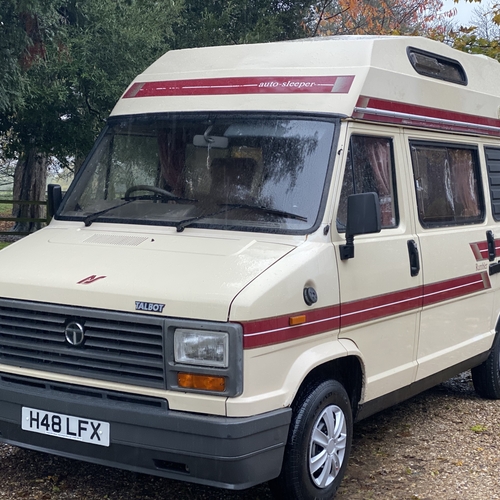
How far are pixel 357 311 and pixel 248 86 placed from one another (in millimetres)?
1644

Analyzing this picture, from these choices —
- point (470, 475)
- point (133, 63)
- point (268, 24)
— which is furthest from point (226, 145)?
point (268, 24)

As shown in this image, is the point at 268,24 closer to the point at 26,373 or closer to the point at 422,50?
the point at 422,50

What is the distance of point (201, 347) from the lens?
4.02 m

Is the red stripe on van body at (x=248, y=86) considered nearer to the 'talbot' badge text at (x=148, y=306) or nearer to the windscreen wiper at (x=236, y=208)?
the windscreen wiper at (x=236, y=208)

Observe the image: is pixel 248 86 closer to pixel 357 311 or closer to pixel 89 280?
pixel 357 311

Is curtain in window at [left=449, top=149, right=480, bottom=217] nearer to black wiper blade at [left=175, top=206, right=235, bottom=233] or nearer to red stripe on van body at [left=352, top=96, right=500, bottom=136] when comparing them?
red stripe on van body at [left=352, top=96, right=500, bottom=136]

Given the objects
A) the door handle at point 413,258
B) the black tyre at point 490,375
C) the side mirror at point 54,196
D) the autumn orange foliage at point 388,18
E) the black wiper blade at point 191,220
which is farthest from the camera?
the autumn orange foliage at point 388,18

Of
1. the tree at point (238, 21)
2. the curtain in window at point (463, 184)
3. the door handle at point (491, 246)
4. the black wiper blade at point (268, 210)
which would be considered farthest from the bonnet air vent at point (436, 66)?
the tree at point (238, 21)

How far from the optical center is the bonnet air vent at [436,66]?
5910mm

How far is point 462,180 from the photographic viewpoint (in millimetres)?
6609

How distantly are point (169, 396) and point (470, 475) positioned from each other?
242 cm

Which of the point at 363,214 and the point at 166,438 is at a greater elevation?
the point at 363,214

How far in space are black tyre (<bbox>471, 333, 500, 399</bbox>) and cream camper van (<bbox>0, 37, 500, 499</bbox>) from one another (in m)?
0.85

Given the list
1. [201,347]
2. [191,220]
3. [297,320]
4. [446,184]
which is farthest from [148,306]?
[446,184]
